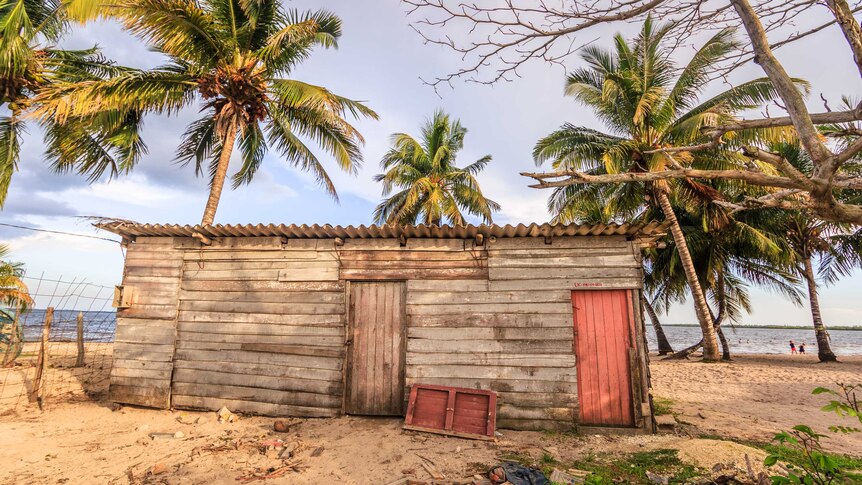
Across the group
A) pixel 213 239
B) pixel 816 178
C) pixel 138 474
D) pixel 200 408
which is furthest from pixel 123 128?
pixel 816 178

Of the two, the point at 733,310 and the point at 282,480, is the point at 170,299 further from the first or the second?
the point at 733,310

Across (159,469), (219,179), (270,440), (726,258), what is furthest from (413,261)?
(726,258)

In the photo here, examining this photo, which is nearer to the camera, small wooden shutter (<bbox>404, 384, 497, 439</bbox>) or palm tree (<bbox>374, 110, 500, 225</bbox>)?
small wooden shutter (<bbox>404, 384, 497, 439</bbox>)

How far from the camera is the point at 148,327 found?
783 centimetres

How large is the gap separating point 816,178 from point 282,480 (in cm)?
578

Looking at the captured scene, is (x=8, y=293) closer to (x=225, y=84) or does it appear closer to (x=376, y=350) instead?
(x=225, y=84)

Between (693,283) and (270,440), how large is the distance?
1436 cm

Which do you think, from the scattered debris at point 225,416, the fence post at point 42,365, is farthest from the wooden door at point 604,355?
the fence post at point 42,365

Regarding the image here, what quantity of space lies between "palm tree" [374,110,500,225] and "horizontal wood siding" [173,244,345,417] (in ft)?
33.2

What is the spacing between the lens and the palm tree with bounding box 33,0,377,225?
851cm

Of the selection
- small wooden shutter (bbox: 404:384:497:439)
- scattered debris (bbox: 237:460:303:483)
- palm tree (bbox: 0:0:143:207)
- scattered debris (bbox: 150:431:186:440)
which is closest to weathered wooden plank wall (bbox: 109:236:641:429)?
small wooden shutter (bbox: 404:384:497:439)

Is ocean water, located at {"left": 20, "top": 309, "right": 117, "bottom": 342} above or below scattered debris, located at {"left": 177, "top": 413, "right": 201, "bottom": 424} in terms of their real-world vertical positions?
above

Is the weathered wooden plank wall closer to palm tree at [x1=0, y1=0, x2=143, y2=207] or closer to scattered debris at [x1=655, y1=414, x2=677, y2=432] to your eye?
scattered debris at [x1=655, y1=414, x2=677, y2=432]

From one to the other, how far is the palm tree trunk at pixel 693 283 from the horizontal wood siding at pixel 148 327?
1330cm
